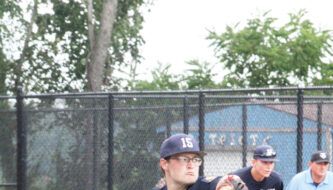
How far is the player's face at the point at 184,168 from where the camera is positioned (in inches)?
223

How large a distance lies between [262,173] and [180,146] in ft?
14.9

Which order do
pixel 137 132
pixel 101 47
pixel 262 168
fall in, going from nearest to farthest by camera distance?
pixel 262 168
pixel 137 132
pixel 101 47

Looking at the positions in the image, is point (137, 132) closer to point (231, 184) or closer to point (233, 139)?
point (233, 139)

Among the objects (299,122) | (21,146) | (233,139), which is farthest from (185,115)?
(21,146)

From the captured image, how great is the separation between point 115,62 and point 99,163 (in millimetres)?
12640

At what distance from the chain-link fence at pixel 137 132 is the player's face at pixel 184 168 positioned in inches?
234

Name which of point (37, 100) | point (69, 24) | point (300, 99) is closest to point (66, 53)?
point (69, 24)

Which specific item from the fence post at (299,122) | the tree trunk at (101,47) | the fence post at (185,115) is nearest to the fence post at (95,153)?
the fence post at (185,115)

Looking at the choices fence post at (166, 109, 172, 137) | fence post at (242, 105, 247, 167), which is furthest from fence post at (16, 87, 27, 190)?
fence post at (242, 105, 247, 167)

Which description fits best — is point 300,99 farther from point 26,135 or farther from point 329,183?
point 26,135

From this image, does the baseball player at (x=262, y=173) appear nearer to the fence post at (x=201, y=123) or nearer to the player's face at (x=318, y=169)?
the player's face at (x=318, y=169)

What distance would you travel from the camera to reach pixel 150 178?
40.7ft

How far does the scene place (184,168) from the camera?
567 cm

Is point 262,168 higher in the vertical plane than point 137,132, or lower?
lower
